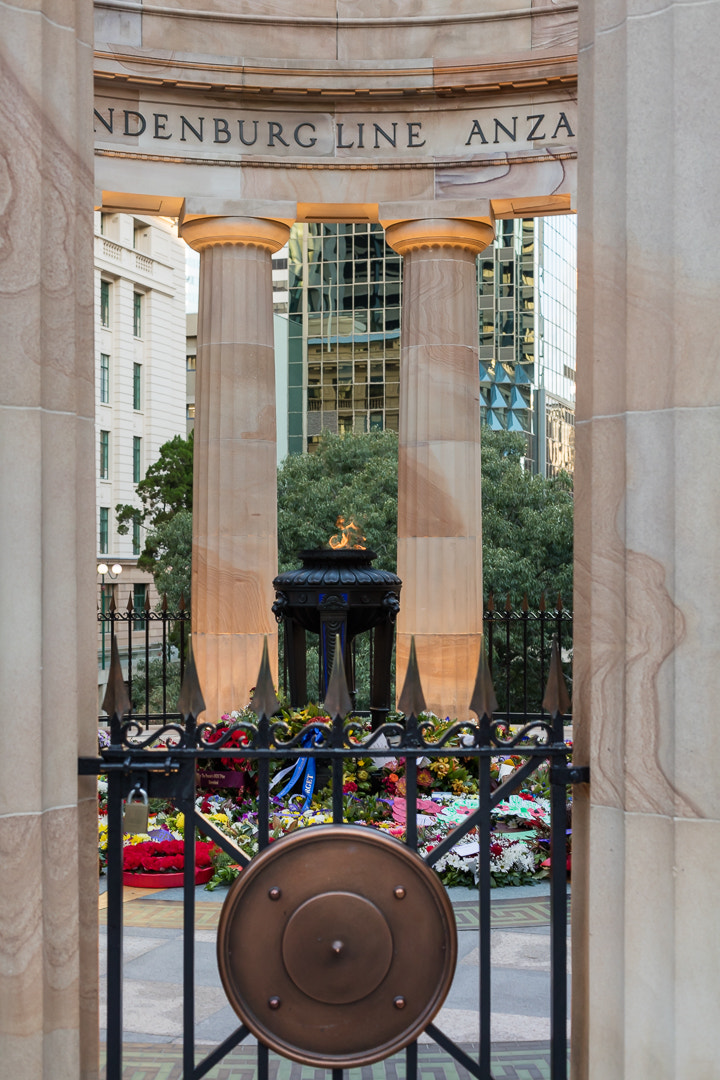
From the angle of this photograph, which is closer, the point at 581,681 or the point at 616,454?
the point at 616,454

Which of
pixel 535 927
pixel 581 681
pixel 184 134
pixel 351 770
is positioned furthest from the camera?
pixel 184 134

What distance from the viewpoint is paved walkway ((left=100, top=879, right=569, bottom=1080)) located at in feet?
31.3

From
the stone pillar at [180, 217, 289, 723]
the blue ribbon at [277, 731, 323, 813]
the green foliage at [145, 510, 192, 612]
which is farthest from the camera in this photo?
the green foliage at [145, 510, 192, 612]

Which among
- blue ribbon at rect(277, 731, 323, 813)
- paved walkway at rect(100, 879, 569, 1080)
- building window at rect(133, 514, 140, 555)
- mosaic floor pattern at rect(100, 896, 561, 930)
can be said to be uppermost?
building window at rect(133, 514, 140, 555)

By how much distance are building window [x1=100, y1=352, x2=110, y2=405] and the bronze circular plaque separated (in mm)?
86149

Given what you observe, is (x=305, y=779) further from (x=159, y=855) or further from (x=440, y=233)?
(x=440, y=233)

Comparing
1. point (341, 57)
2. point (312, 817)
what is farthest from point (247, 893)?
point (341, 57)

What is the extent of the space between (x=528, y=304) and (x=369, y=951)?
11034 centimetres

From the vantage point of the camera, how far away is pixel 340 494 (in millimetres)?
47125

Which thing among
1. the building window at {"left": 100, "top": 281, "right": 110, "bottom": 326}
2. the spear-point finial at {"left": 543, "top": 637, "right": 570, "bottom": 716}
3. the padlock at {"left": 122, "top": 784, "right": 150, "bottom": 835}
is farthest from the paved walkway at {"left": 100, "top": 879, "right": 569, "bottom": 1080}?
the building window at {"left": 100, "top": 281, "right": 110, "bottom": 326}

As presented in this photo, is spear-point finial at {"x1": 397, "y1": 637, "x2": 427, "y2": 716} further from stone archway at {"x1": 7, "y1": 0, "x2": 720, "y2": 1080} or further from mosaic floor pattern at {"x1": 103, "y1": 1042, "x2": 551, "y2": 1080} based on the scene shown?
mosaic floor pattern at {"x1": 103, "y1": 1042, "x2": 551, "y2": 1080}

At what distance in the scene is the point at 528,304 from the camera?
112938 mm

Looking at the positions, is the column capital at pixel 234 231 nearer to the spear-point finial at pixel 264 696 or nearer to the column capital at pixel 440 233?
the column capital at pixel 440 233

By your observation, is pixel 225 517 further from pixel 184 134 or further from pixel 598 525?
pixel 598 525
